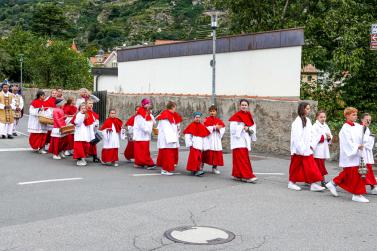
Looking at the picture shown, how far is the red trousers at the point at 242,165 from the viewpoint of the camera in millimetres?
10617

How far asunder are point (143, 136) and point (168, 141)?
1.20 metres

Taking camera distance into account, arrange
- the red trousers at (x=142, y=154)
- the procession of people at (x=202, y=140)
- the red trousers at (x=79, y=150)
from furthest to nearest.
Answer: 1. the red trousers at (x=79, y=150)
2. the red trousers at (x=142, y=154)
3. the procession of people at (x=202, y=140)

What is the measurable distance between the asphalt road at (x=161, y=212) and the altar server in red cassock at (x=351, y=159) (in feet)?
0.75

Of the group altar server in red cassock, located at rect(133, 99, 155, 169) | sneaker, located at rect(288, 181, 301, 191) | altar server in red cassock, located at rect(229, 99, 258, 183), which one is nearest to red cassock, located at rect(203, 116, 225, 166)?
altar server in red cassock, located at rect(229, 99, 258, 183)

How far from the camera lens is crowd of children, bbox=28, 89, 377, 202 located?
30.5ft

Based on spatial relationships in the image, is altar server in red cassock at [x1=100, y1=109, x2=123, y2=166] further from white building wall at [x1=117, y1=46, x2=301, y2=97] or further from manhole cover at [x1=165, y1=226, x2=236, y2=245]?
white building wall at [x1=117, y1=46, x2=301, y2=97]

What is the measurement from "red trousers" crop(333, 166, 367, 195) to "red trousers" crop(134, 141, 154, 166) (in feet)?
16.3

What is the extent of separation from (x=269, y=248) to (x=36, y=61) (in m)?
38.6

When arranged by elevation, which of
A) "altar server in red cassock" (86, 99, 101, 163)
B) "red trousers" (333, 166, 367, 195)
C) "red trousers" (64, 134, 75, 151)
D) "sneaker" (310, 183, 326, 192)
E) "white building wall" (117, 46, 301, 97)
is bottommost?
"sneaker" (310, 183, 326, 192)

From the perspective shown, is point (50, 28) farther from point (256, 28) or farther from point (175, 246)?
point (175, 246)

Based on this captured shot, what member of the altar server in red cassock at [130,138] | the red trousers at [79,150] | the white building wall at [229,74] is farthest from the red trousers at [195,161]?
the white building wall at [229,74]

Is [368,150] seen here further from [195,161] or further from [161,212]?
[161,212]

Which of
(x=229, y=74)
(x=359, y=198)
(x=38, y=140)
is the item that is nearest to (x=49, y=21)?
(x=229, y=74)

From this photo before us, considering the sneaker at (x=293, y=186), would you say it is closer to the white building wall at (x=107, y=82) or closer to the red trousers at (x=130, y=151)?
the red trousers at (x=130, y=151)
